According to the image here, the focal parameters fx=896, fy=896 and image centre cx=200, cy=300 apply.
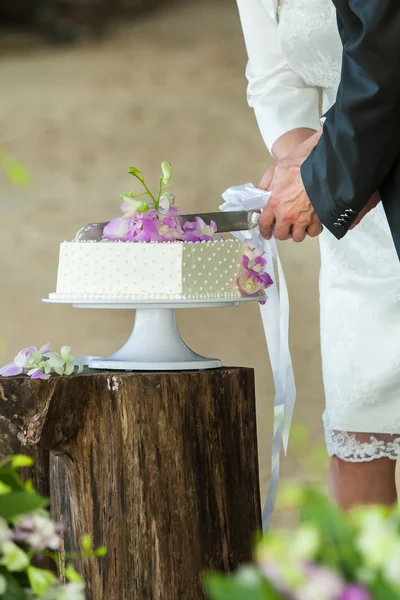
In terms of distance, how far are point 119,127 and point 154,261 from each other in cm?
315

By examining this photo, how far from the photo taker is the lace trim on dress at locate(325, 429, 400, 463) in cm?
176

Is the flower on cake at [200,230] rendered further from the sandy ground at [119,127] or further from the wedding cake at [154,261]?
the sandy ground at [119,127]

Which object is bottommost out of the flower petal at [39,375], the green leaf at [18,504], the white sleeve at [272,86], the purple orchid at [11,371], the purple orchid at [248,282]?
the green leaf at [18,504]

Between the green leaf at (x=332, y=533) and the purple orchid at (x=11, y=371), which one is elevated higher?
the purple orchid at (x=11, y=371)

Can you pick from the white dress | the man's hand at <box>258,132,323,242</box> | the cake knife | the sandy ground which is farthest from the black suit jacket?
the sandy ground

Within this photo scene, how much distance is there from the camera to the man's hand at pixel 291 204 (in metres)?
1.47

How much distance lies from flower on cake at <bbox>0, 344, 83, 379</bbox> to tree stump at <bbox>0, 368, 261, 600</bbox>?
0.13 ft

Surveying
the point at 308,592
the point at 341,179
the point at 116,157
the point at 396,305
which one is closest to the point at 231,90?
the point at 116,157

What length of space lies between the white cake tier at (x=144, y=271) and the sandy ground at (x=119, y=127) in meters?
2.72

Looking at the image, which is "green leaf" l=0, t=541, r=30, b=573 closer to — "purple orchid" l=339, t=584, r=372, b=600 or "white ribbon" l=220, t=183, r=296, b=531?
"purple orchid" l=339, t=584, r=372, b=600

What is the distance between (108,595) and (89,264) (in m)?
0.57

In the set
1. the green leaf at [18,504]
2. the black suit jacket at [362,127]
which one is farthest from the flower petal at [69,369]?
the green leaf at [18,504]

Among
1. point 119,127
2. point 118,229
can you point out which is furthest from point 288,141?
Answer: point 119,127

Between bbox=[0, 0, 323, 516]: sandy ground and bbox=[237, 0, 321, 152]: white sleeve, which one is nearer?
bbox=[237, 0, 321, 152]: white sleeve
